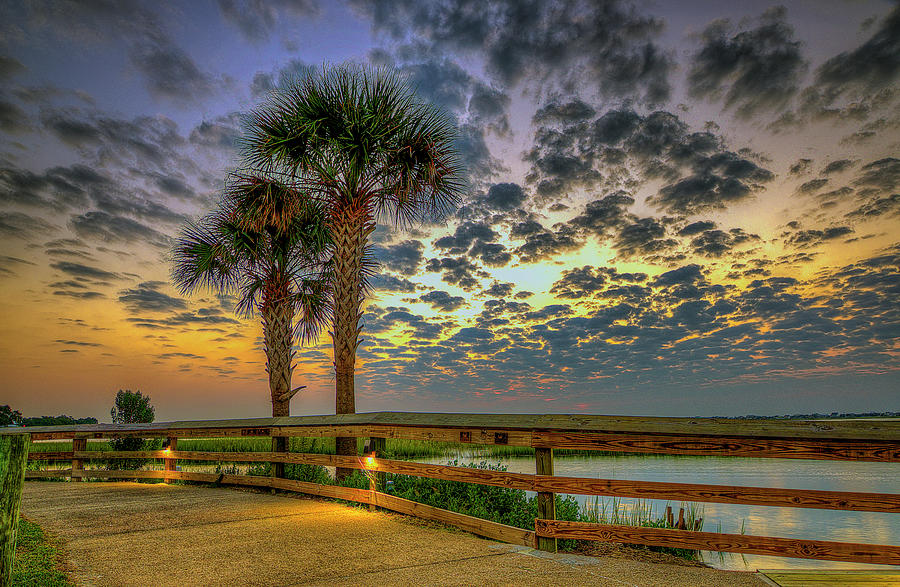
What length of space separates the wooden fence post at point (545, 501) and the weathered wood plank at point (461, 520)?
0.14 m

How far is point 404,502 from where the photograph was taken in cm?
659

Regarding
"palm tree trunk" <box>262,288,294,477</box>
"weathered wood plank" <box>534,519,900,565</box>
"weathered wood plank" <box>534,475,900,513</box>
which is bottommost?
"weathered wood plank" <box>534,519,900,565</box>

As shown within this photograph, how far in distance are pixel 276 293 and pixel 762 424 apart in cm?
1226

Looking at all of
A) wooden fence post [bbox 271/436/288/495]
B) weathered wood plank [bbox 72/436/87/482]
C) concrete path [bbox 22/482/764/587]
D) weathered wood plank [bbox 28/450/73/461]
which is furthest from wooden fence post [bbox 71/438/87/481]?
wooden fence post [bbox 271/436/288/495]

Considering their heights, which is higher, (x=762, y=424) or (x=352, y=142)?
(x=352, y=142)

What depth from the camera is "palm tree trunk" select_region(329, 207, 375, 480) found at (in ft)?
34.8

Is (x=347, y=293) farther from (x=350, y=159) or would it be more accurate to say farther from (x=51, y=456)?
(x=51, y=456)

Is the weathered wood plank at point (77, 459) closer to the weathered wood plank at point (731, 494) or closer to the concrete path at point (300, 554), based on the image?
the concrete path at point (300, 554)

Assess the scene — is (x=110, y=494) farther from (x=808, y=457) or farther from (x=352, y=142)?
(x=808, y=457)

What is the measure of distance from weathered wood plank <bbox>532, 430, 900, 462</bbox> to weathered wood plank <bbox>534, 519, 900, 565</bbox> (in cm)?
66

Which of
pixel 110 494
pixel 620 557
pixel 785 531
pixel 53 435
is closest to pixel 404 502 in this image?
pixel 620 557

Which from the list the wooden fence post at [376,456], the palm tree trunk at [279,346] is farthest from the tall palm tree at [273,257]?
the wooden fence post at [376,456]

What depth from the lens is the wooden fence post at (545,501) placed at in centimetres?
516

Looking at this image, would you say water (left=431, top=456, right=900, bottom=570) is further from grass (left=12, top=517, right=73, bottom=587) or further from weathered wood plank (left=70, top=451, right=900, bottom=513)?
grass (left=12, top=517, right=73, bottom=587)
